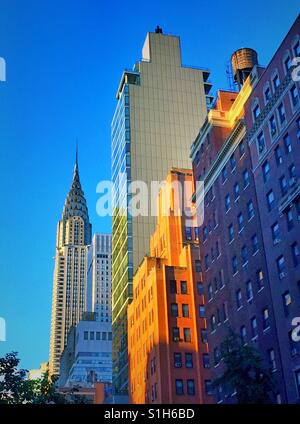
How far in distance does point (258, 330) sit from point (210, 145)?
27.2 metres

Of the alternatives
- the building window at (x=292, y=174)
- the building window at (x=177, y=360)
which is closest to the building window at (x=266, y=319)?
the building window at (x=292, y=174)

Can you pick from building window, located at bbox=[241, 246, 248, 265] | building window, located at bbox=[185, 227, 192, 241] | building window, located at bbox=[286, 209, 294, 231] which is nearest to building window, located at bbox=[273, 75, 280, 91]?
building window, located at bbox=[286, 209, 294, 231]

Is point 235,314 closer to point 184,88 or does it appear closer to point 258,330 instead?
point 258,330

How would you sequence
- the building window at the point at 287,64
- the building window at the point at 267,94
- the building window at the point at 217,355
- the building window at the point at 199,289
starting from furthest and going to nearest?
the building window at the point at 199,289
the building window at the point at 217,355
the building window at the point at 267,94
the building window at the point at 287,64

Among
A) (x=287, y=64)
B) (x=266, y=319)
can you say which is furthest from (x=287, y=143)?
(x=266, y=319)

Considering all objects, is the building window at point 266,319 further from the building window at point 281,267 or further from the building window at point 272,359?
the building window at point 281,267

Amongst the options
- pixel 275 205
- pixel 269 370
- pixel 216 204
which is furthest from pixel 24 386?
pixel 216 204

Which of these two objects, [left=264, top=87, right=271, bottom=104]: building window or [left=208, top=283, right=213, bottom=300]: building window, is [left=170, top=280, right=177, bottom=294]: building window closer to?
[left=208, top=283, right=213, bottom=300]: building window

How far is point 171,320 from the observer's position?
313 ft

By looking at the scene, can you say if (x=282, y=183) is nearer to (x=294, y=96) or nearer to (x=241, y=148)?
(x=294, y=96)

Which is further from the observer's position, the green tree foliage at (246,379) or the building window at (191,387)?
the building window at (191,387)

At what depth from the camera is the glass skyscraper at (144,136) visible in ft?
443

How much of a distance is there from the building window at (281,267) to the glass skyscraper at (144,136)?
78.9 m

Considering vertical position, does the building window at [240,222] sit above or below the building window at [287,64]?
below
